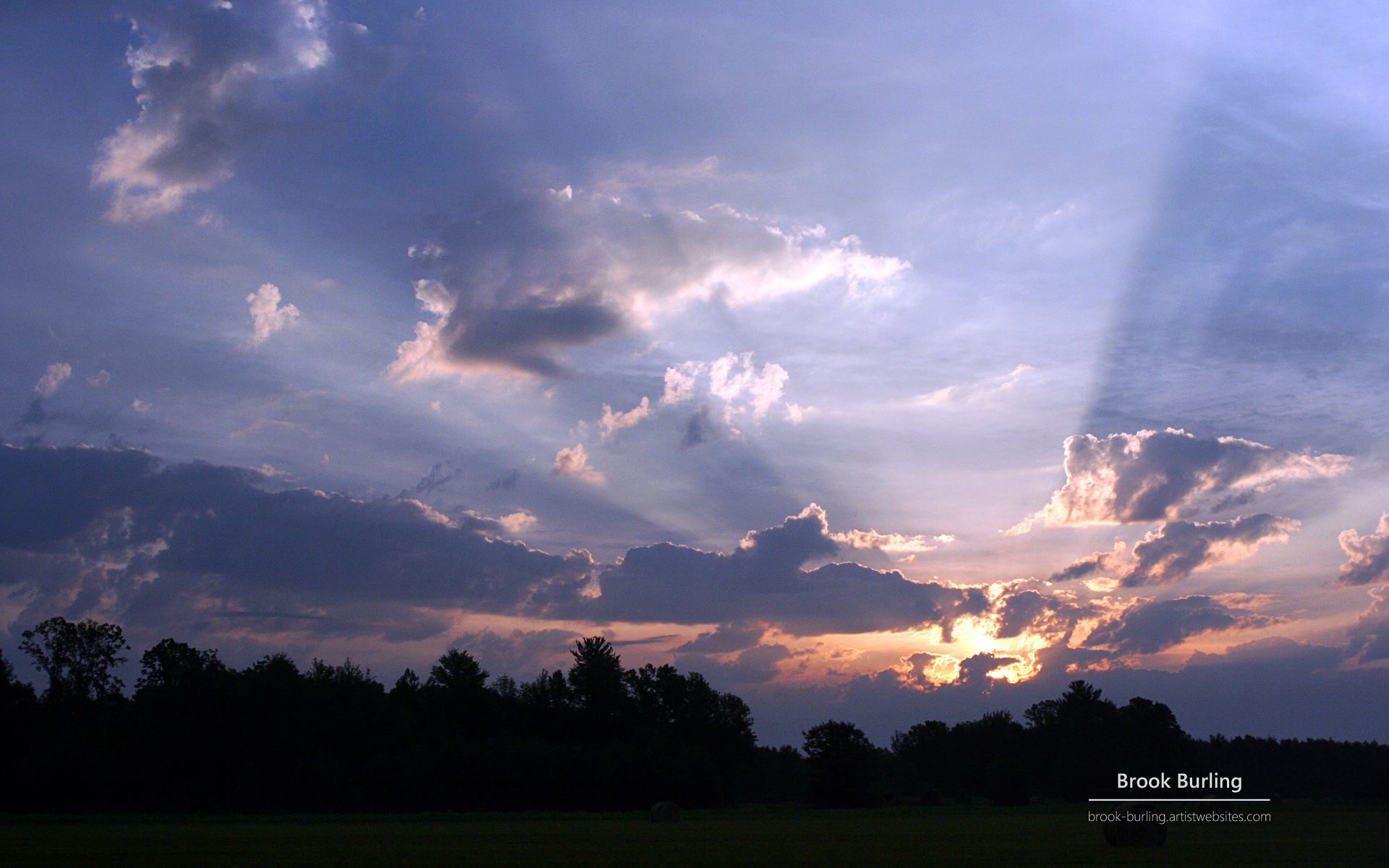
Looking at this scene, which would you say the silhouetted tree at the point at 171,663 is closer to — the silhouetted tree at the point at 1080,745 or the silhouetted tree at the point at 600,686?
the silhouetted tree at the point at 600,686

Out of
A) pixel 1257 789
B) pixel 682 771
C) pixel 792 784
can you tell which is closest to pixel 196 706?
pixel 682 771

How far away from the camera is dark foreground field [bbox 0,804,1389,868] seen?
24891 millimetres

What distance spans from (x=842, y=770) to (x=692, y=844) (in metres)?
69.2

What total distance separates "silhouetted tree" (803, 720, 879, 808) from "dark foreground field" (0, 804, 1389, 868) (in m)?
44.5

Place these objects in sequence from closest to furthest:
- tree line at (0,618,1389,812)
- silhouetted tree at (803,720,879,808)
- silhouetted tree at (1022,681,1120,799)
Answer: tree line at (0,618,1389,812), silhouetted tree at (803,720,879,808), silhouetted tree at (1022,681,1120,799)

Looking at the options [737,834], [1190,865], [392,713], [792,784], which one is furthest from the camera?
[792,784]

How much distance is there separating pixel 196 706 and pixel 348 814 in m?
17.5

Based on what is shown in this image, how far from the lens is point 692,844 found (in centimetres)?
3353

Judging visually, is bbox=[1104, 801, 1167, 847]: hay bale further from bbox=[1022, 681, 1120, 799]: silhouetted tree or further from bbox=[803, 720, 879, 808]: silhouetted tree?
bbox=[1022, 681, 1120, 799]: silhouetted tree

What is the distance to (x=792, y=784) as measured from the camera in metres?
172

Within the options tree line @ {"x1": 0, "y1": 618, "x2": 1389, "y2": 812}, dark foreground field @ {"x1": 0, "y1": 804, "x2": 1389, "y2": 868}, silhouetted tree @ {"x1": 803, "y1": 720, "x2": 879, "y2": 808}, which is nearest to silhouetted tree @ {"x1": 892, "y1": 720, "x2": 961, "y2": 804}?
tree line @ {"x1": 0, "y1": 618, "x2": 1389, "y2": 812}

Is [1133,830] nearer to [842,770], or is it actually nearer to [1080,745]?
[842,770]

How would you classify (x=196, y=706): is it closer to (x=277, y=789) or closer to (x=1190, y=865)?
(x=277, y=789)

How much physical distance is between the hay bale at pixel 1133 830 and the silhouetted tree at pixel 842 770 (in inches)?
2668
